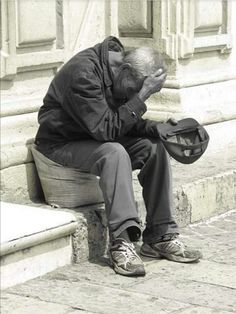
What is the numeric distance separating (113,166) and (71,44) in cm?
144

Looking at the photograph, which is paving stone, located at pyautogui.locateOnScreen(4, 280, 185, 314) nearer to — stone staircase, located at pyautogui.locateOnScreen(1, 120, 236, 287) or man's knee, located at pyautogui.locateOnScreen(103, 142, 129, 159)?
stone staircase, located at pyautogui.locateOnScreen(1, 120, 236, 287)

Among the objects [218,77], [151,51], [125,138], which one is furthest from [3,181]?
[218,77]

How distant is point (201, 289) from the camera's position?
5.77 metres

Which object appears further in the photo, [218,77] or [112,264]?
[218,77]

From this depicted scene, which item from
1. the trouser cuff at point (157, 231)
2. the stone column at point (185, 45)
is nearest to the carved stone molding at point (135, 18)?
the stone column at point (185, 45)

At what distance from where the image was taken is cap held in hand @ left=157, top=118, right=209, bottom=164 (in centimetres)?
629

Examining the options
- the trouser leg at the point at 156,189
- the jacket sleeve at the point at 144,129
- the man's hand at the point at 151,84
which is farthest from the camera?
the jacket sleeve at the point at 144,129

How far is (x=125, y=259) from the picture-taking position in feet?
19.7

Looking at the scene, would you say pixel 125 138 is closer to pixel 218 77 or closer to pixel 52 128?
pixel 52 128

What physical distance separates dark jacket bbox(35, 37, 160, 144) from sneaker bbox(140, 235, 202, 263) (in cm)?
63

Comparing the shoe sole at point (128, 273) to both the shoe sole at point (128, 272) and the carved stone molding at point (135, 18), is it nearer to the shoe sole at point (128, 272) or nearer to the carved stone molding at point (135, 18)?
the shoe sole at point (128, 272)

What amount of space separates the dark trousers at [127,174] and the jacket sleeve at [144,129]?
0.15 ft

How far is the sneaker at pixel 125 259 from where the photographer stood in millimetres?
5969

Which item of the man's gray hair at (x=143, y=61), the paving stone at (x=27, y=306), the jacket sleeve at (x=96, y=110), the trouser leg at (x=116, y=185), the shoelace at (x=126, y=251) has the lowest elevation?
the paving stone at (x=27, y=306)
